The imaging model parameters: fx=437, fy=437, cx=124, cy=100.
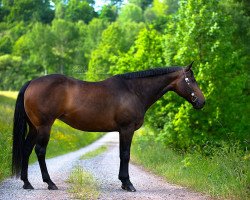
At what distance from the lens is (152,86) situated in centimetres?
1022

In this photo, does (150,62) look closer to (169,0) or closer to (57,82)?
(57,82)

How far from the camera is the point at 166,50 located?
59.8 ft

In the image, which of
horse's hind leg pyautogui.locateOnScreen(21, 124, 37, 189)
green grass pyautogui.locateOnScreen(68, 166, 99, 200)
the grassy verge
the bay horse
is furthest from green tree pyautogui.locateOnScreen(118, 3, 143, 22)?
green grass pyautogui.locateOnScreen(68, 166, 99, 200)

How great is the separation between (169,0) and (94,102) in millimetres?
85408

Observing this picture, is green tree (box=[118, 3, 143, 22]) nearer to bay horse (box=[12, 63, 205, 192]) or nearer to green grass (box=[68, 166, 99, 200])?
bay horse (box=[12, 63, 205, 192])

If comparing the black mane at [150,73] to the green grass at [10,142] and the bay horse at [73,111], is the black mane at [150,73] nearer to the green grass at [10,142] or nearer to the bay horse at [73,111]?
the bay horse at [73,111]

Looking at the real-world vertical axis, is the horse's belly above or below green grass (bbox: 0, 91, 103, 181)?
above

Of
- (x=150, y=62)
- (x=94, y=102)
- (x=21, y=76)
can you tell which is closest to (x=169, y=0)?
(x=21, y=76)

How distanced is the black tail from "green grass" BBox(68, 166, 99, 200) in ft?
4.33

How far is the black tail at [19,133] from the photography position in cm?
956

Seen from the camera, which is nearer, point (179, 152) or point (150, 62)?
point (179, 152)

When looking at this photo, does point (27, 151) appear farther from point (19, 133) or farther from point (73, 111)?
point (73, 111)

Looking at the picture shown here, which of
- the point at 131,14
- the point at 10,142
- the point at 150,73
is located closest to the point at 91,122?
the point at 150,73

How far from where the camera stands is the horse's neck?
10.1 meters
